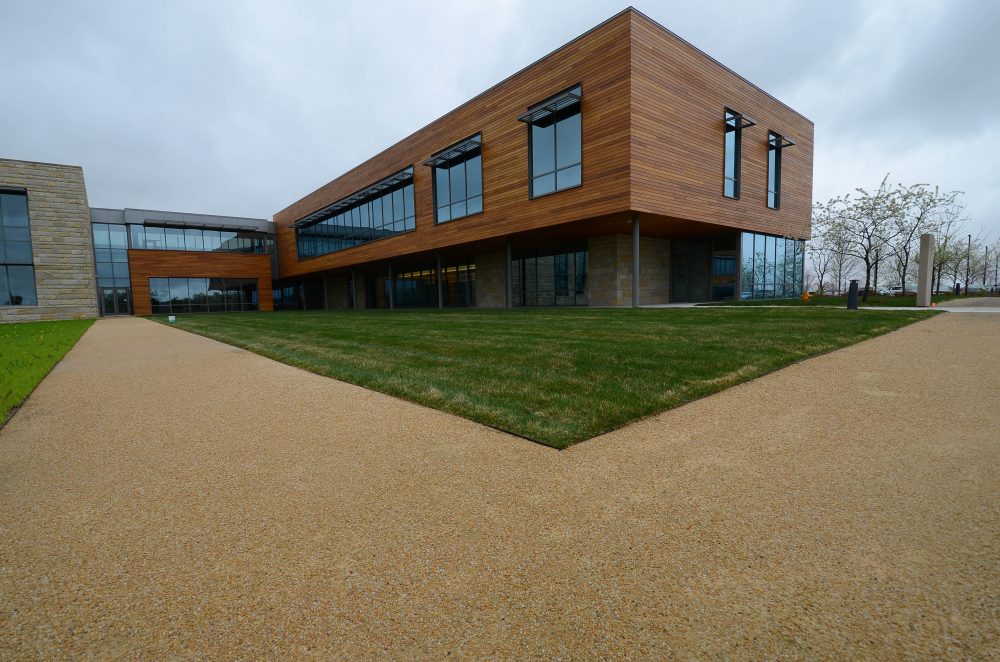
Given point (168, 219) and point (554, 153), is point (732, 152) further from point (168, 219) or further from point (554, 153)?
point (168, 219)

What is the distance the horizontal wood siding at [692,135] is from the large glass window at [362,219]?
14778mm

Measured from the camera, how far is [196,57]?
53.5 meters

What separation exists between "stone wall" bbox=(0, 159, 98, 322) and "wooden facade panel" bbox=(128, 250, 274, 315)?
892cm

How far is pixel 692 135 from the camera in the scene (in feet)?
57.3

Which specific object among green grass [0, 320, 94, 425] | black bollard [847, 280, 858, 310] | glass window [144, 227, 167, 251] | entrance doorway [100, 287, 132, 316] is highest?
glass window [144, 227, 167, 251]

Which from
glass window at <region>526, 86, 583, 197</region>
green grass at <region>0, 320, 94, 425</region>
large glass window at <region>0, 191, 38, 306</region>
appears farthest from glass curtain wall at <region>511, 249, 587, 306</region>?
large glass window at <region>0, 191, 38, 306</region>

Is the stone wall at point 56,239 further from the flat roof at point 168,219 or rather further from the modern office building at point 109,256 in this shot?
the flat roof at point 168,219

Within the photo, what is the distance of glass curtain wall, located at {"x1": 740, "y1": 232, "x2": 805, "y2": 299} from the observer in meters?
21.9

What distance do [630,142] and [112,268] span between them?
42.5m

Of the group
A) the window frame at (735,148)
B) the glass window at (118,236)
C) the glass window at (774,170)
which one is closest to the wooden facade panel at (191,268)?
the glass window at (118,236)

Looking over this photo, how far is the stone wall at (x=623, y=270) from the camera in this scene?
20688 millimetres

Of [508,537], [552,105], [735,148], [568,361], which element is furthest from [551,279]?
[508,537]

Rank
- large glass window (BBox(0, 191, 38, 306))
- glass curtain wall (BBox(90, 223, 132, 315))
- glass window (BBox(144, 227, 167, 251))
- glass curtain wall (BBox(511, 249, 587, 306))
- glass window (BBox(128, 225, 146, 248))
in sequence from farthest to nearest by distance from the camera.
A: glass window (BBox(144, 227, 167, 251)) → glass window (BBox(128, 225, 146, 248)) → glass curtain wall (BBox(90, 223, 132, 315)) → large glass window (BBox(0, 191, 38, 306)) → glass curtain wall (BBox(511, 249, 587, 306))

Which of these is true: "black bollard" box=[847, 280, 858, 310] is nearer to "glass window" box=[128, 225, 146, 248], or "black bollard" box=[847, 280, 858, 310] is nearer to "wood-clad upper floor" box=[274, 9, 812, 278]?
"wood-clad upper floor" box=[274, 9, 812, 278]
